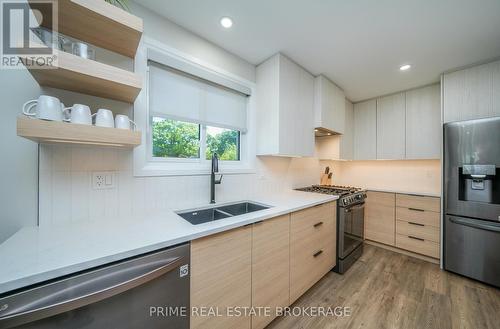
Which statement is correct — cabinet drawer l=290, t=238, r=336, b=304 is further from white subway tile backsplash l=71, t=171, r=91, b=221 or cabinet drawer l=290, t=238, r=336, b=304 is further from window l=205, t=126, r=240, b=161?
white subway tile backsplash l=71, t=171, r=91, b=221

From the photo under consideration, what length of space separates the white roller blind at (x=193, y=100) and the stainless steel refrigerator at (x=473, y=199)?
2389mm

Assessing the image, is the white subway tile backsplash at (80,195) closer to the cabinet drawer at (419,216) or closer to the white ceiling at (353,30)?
the white ceiling at (353,30)

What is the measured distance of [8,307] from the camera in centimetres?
55

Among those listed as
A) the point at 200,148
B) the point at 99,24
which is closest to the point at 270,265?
the point at 200,148

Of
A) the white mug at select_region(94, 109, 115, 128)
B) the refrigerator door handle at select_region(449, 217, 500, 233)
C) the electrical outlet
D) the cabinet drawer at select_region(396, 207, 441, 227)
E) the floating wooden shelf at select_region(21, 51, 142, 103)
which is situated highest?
the floating wooden shelf at select_region(21, 51, 142, 103)

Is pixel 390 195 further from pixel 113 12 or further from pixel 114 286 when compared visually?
pixel 113 12

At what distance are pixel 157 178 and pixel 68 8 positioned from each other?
103 cm

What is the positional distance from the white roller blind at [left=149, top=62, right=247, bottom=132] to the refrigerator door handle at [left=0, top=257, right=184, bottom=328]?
3.80 ft

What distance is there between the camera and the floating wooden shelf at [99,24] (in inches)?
35.2

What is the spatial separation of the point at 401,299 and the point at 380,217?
128 centimetres

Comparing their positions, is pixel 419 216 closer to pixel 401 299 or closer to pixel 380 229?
pixel 380 229

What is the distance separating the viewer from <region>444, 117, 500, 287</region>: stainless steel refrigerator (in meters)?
1.82

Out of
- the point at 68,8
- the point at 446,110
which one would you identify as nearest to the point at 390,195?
the point at 446,110

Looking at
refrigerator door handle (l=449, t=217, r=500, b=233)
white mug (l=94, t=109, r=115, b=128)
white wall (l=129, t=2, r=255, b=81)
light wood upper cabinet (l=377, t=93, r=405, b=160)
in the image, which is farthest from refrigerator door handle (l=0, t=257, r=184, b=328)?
light wood upper cabinet (l=377, t=93, r=405, b=160)
